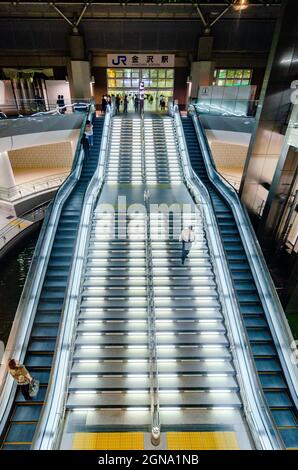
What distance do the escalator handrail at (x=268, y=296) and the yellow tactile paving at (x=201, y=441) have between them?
155 centimetres

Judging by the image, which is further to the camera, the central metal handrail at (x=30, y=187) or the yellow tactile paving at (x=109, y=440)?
the central metal handrail at (x=30, y=187)

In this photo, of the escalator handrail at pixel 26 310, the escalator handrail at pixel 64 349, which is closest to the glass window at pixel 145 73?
the escalator handrail at pixel 64 349

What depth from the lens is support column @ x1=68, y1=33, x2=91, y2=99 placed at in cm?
1727

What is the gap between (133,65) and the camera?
18.7 meters

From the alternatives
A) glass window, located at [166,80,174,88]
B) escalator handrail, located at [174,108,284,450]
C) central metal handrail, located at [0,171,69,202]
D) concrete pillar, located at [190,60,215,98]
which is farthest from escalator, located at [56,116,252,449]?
glass window, located at [166,80,174,88]

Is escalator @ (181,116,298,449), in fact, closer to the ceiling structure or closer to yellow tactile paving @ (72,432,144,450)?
yellow tactile paving @ (72,432,144,450)

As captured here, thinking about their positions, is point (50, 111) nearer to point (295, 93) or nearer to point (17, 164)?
point (17, 164)

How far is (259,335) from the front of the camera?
251 inches

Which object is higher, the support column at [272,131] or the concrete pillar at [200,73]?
the concrete pillar at [200,73]

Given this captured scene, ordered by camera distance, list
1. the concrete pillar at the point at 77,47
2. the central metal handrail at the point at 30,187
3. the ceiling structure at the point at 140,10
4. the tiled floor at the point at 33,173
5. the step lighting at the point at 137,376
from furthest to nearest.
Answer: the tiled floor at the point at 33,173
the concrete pillar at the point at 77,47
the ceiling structure at the point at 140,10
the central metal handrail at the point at 30,187
the step lighting at the point at 137,376

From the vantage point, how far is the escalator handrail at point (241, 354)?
15.0ft

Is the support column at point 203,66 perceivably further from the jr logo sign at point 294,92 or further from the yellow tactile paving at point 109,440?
the yellow tactile paving at point 109,440

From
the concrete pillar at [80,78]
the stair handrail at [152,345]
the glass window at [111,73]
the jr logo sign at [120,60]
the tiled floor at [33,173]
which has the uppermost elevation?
the jr logo sign at [120,60]

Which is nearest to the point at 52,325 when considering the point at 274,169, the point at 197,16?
the point at 274,169
